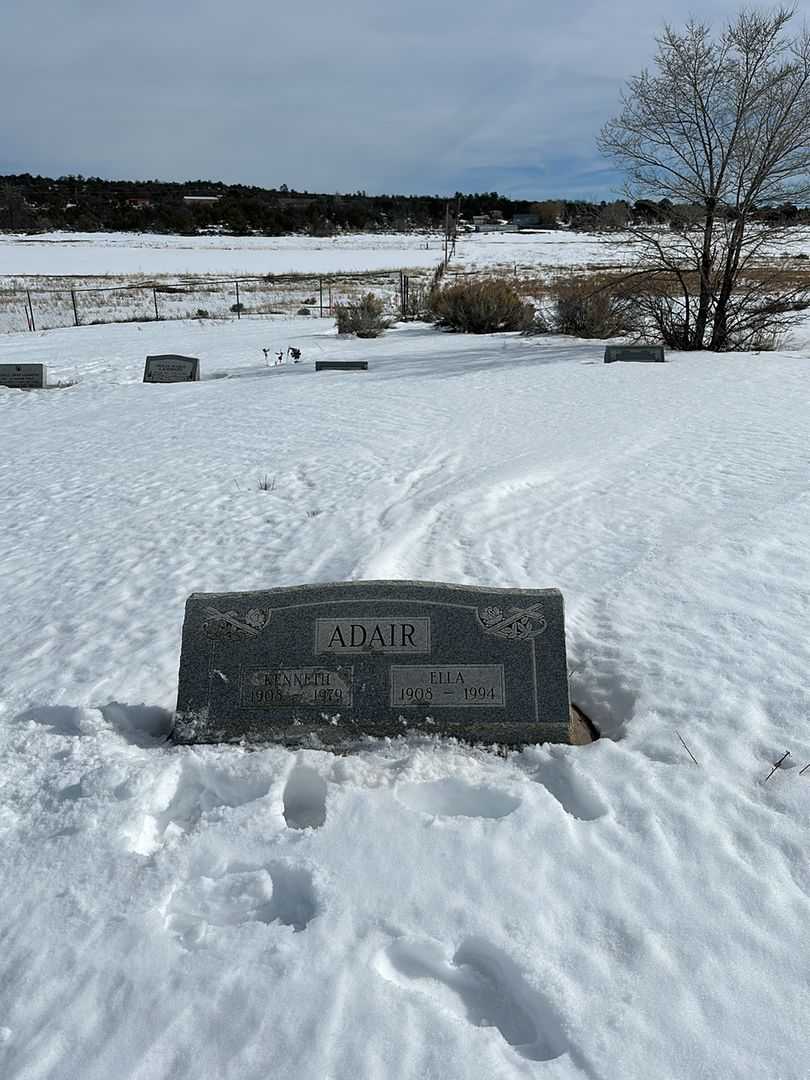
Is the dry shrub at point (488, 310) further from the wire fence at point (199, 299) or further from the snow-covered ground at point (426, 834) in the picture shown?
the snow-covered ground at point (426, 834)

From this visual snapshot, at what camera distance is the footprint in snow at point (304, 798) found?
2701 mm

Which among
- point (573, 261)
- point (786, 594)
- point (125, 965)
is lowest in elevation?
point (125, 965)

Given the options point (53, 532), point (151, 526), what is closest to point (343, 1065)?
point (151, 526)

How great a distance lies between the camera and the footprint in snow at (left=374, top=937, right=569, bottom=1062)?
6.20 ft

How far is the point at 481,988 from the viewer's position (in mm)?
2023

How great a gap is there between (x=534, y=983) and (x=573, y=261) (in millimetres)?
55578

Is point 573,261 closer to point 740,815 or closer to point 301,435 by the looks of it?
point 301,435

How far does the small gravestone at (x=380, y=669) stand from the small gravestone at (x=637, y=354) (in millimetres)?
11115

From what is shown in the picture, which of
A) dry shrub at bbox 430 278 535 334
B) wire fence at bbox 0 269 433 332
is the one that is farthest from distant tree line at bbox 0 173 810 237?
dry shrub at bbox 430 278 535 334

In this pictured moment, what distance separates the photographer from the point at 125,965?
81.5 inches

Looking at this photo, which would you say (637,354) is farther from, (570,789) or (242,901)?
(242,901)

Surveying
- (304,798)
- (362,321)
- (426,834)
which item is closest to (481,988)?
(426,834)

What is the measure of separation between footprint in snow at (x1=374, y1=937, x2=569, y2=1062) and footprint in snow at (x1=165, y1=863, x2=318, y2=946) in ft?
1.07

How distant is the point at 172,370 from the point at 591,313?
9648mm
